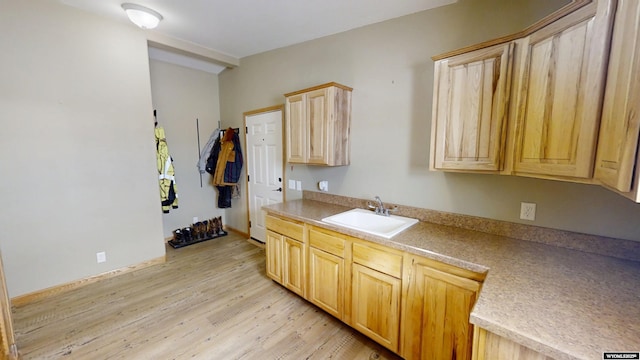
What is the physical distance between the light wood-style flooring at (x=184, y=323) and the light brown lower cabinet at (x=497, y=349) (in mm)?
1046

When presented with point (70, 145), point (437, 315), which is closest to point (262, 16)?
point (70, 145)

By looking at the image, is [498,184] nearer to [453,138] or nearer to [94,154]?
[453,138]

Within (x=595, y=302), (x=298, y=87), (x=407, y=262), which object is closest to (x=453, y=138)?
(x=407, y=262)

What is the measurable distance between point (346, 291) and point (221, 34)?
3.09 metres

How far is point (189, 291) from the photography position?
2.50m

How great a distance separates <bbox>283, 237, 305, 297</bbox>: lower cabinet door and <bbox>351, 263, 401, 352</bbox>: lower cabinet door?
587mm

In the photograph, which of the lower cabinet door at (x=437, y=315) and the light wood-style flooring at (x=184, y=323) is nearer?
the lower cabinet door at (x=437, y=315)

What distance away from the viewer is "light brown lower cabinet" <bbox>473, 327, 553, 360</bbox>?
32.3 inches

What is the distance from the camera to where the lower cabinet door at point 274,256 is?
97.5 inches

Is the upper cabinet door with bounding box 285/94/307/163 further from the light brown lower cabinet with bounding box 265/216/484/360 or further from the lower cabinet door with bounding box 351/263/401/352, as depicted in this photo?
the lower cabinet door with bounding box 351/263/401/352

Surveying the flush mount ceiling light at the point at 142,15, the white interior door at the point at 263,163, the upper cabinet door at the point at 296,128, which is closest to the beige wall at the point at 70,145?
the flush mount ceiling light at the point at 142,15

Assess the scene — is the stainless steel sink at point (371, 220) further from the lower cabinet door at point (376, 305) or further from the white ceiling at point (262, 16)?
the white ceiling at point (262, 16)

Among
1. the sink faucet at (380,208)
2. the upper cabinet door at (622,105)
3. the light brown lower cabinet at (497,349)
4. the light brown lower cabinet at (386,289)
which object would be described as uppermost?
the upper cabinet door at (622,105)

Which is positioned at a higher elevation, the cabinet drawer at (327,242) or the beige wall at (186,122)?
the beige wall at (186,122)
